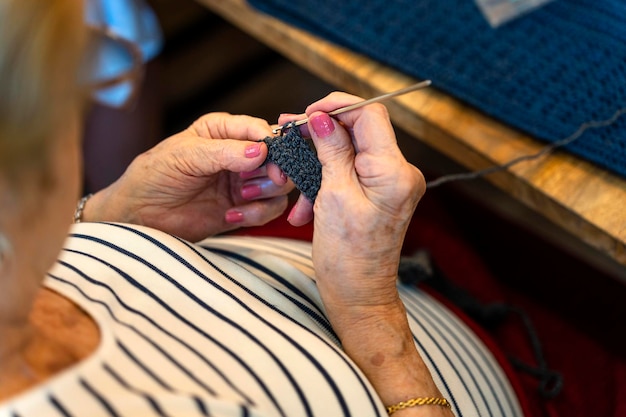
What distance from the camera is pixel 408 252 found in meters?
0.99

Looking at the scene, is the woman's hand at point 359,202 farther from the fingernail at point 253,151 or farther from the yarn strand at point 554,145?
the yarn strand at point 554,145

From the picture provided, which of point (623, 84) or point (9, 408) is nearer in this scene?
point (9, 408)

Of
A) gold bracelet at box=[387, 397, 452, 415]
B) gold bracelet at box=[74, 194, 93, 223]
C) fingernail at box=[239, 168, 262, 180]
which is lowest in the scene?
gold bracelet at box=[387, 397, 452, 415]

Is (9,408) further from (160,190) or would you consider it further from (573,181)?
(573,181)

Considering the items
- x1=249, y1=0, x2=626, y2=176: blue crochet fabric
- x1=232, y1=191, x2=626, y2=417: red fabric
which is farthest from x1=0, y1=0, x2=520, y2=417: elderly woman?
x1=249, y1=0, x2=626, y2=176: blue crochet fabric

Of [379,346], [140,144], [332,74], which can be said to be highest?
[332,74]

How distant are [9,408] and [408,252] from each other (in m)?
0.65

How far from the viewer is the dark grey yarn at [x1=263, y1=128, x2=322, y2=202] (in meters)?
0.66

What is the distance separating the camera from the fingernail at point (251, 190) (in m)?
0.76

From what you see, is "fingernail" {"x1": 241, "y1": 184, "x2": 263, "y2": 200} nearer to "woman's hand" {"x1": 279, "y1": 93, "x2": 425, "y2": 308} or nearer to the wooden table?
"woman's hand" {"x1": 279, "y1": 93, "x2": 425, "y2": 308}

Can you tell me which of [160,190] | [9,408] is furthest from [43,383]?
[160,190]

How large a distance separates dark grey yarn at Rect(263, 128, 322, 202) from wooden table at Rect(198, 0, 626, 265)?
0.88ft

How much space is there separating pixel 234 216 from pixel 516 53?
1.47ft

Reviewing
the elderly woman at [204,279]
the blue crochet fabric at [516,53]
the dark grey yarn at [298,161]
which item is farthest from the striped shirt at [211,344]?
the blue crochet fabric at [516,53]
